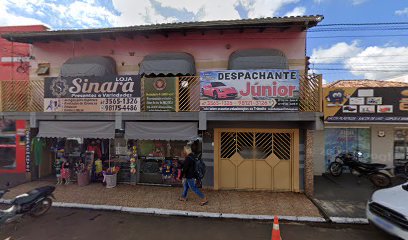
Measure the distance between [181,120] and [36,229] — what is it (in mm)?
4945

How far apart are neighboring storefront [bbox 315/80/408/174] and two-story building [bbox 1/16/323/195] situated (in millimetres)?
3049

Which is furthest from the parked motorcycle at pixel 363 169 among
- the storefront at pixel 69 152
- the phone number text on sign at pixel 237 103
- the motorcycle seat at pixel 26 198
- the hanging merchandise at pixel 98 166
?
the motorcycle seat at pixel 26 198

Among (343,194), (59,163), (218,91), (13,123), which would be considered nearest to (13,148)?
(13,123)

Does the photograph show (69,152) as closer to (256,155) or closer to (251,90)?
(256,155)

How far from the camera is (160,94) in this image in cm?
808

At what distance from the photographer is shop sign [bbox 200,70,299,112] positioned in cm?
736

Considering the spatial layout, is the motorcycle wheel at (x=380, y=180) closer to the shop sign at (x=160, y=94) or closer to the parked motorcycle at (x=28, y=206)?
the shop sign at (x=160, y=94)

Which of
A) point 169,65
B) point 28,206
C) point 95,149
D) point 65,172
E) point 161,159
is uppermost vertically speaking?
point 169,65

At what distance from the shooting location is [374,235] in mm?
5562

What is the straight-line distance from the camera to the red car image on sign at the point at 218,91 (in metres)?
7.56

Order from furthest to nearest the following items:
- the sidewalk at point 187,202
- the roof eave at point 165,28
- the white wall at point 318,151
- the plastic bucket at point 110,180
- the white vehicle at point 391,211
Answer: the white wall at point 318,151 → the plastic bucket at point 110,180 → the roof eave at point 165,28 → the sidewalk at point 187,202 → the white vehicle at point 391,211

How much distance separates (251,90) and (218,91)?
107 centimetres

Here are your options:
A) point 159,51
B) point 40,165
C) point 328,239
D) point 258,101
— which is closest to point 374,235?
point 328,239

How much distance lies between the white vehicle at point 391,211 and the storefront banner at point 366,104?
515cm
